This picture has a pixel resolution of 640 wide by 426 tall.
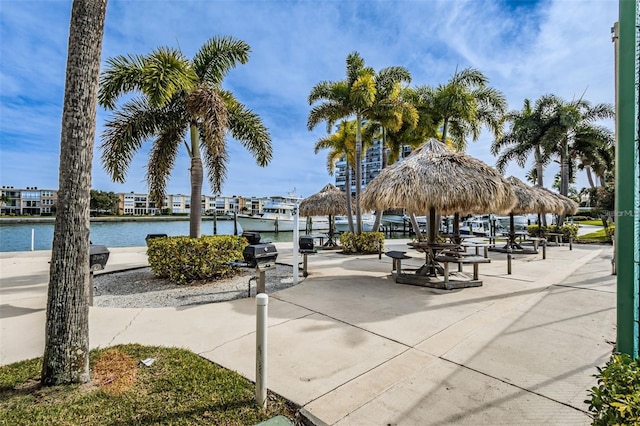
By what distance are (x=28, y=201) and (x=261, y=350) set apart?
328ft

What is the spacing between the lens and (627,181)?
→ 218 centimetres

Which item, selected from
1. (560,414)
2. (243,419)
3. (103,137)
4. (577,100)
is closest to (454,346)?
(560,414)

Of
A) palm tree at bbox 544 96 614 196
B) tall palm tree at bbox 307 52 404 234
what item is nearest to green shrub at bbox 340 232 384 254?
tall palm tree at bbox 307 52 404 234

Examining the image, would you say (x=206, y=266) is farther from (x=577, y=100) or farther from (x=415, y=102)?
(x=577, y=100)

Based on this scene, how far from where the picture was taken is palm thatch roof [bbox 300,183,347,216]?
16.8 metres

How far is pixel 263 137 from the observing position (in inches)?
377

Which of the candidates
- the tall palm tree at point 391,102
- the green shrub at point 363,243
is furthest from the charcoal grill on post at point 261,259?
the tall palm tree at point 391,102

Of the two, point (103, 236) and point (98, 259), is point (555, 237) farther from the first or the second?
point (103, 236)

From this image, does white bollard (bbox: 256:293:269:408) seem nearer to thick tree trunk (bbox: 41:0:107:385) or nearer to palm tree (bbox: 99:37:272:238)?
thick tree trunk (bbox: 41:0:107:385)

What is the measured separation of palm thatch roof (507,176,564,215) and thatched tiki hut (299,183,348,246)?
809 centimetres

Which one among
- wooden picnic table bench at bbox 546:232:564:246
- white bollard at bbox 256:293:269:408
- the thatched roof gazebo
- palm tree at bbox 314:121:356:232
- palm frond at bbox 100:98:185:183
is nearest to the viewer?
white bollard at bbox 256:293:269:408

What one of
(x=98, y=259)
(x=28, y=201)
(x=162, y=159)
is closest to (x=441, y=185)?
(x=98, y=259)

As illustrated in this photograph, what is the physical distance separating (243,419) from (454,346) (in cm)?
272

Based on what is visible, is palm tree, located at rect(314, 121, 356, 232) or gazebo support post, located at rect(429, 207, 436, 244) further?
palm tree, located at rect(314, 121, 356, 232)
